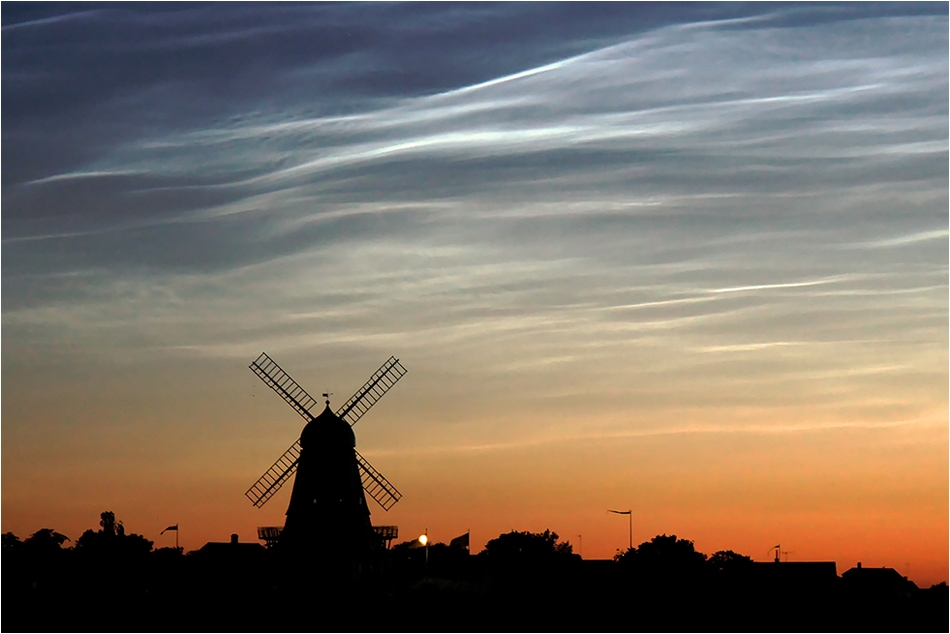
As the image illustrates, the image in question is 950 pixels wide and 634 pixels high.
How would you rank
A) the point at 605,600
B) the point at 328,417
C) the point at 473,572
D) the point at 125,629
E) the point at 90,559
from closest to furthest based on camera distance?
the point at 125,629 → the point at 605,600 → the point at 328,417 → the point at 90,559 → the point at 473,572

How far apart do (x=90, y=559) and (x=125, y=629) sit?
47.0 meters

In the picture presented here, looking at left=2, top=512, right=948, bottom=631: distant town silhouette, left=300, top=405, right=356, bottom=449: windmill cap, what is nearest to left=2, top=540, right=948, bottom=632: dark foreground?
left=2, top=512, right=948, bottom=631: distant town silhouette

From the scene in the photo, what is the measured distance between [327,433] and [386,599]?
1539 cm

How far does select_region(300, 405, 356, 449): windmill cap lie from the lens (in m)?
120

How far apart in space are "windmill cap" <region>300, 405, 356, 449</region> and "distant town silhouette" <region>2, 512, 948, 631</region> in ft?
24.2

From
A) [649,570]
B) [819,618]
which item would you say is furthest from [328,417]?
[649,570]

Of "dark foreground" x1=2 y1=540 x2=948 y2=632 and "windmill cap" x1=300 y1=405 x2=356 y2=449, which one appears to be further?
"windmill cap" x1=300 y1=405 x2=356 y2=449

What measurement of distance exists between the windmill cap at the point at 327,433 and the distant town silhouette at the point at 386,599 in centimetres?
737

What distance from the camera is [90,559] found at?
141125mm

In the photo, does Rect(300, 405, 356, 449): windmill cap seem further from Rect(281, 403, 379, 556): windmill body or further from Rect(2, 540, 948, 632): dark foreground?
Rect(2, 540, 948, 632): dark foreground

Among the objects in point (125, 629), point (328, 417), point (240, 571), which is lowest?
point (125, 629)

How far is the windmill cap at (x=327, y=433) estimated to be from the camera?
120 m

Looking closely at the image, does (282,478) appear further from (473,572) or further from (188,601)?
(473,572)

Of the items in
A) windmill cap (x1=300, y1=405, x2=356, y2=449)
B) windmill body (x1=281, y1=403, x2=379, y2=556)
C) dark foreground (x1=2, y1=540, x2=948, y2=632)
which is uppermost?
windmill cap (x1=300, y1=405, x2=356, y2=449)
